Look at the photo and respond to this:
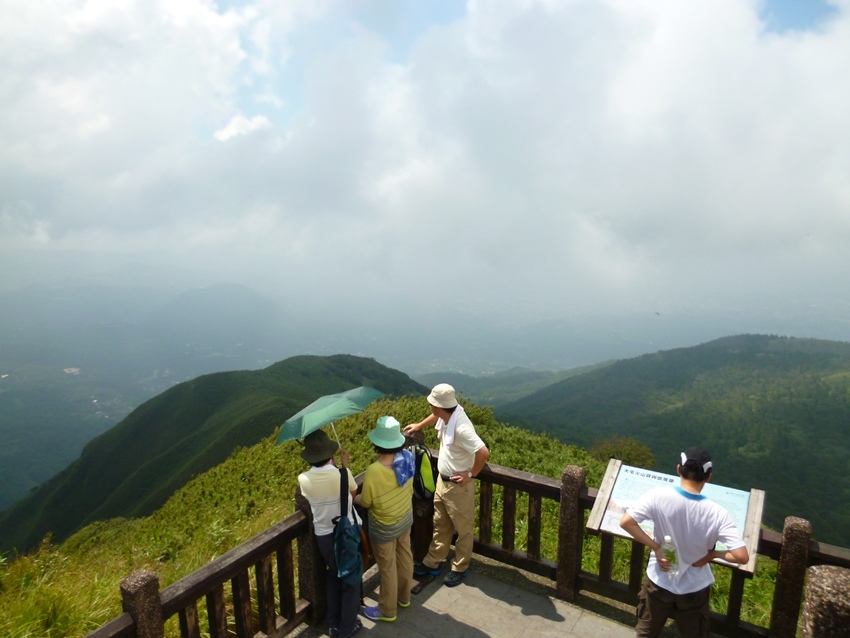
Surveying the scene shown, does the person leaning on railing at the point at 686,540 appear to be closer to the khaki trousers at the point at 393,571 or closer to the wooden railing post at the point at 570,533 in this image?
the wooden railing post at the point at 570,533

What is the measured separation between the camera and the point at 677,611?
4230 mm

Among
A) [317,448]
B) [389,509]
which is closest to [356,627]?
[389,509]

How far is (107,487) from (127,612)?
52.5 metres

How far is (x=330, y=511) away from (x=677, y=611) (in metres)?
3.05

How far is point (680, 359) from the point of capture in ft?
481

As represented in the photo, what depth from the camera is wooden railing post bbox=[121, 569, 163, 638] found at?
12.0ft

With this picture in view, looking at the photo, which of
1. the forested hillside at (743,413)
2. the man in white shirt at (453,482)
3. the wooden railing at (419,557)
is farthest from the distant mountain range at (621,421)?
the man in white shirt at (453,482)

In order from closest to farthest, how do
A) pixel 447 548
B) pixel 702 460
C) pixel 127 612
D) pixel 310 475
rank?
pixel 127 612, pixel 702 460, pixel 310 475, pixel 447 548

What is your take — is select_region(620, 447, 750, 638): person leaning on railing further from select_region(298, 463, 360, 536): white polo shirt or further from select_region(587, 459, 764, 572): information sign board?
select_region(298, 463, 360, 536): white polo shirt

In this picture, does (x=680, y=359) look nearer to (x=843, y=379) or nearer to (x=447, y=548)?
(x=843, y=379)

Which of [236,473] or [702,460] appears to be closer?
[702,460]

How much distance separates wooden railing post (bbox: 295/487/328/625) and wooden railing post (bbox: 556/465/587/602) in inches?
98.9

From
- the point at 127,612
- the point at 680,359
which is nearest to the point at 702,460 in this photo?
the point at 127,612

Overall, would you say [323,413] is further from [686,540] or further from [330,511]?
[686,540]
